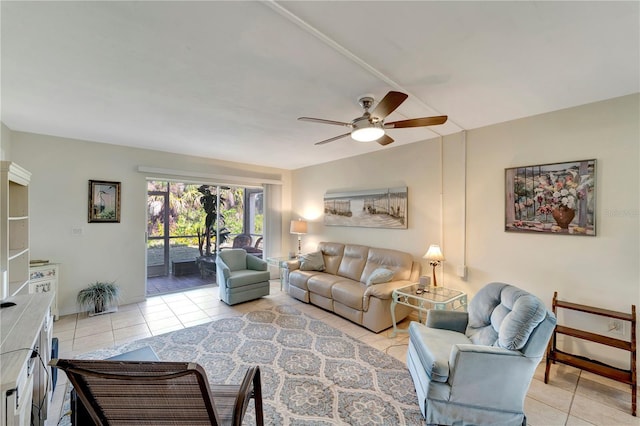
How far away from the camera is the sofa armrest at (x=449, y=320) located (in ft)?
7.91

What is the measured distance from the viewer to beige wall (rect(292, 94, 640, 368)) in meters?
2.33

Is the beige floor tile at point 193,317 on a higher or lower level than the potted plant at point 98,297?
lower

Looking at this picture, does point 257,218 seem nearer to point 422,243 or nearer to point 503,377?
point 422,243

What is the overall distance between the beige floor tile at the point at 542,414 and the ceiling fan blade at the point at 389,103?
2.49 meters

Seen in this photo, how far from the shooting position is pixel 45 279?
3.40 m

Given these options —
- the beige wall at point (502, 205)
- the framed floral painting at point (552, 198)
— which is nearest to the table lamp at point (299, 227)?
the beige wall at point (502, 205)

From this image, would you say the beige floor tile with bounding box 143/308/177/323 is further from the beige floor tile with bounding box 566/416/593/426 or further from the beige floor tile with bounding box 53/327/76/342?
the beige floor tile with bounding box 566/416/593/426

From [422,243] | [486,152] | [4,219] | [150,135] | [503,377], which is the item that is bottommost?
[503,377]

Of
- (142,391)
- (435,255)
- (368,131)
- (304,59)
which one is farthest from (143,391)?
(435,255)

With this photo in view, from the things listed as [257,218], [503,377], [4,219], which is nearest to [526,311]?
[503,377]

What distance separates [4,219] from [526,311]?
3.78 m

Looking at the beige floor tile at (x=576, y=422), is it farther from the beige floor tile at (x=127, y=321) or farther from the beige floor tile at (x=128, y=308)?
the beige floor tile at (x=128, y=308)

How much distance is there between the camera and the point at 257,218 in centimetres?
604

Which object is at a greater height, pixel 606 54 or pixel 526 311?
pixel 606 54
